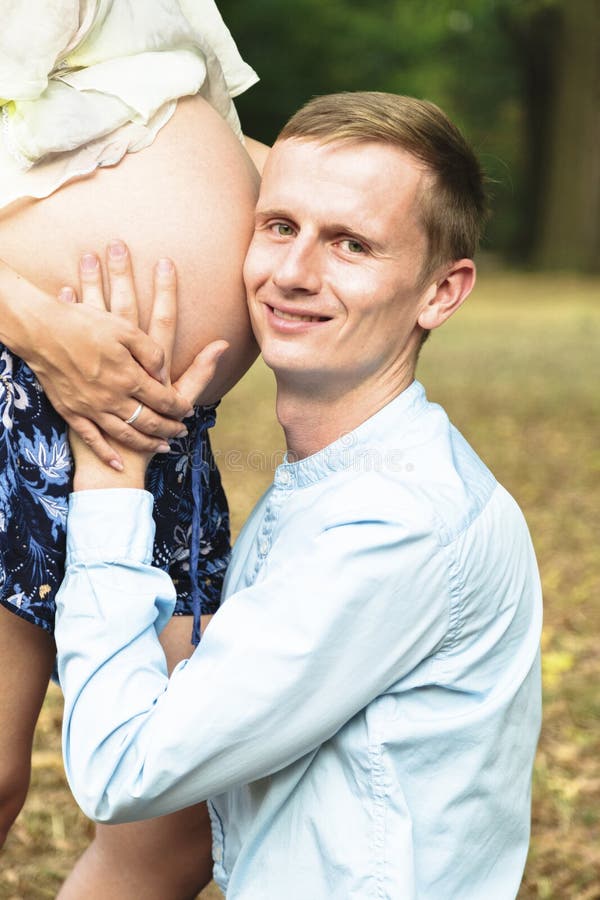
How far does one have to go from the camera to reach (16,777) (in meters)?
2.05

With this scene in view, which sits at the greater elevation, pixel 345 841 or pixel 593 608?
pixel 345 841

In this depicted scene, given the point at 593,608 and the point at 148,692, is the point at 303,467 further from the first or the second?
the point at 593,608

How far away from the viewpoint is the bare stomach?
1.85 m

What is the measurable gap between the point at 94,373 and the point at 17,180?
0.34 meters

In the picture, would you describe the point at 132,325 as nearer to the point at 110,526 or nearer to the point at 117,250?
the point at 117,250

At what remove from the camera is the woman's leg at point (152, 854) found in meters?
2.19

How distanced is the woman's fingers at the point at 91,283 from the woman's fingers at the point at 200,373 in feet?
0.62

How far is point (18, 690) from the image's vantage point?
1.97m

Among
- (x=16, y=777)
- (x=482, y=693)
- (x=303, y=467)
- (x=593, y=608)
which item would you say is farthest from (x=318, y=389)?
(x=593, y=608)

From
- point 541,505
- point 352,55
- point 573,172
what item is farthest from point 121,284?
point 352,55

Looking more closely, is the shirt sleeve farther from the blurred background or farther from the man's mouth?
the blurred background

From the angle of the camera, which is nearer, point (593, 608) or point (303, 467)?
point (303, 467)

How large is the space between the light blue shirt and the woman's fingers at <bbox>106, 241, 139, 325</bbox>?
0.94ft

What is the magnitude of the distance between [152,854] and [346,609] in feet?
2.90
